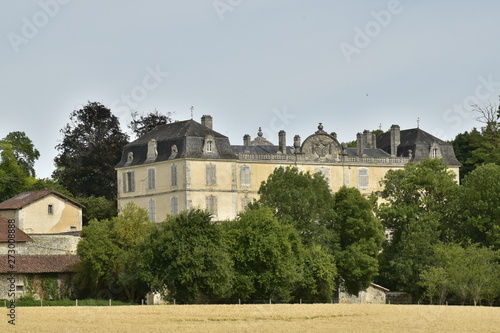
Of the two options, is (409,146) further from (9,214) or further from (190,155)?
(9,214)

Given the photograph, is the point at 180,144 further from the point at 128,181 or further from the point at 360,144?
the point at 360,144

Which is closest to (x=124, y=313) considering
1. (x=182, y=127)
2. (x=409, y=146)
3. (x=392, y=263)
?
(x=392, y=263)

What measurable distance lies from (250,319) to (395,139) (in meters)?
42.8

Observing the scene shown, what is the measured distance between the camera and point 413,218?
7488 centimetres

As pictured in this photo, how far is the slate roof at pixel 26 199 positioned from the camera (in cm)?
7644

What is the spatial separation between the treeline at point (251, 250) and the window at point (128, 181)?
1076cm

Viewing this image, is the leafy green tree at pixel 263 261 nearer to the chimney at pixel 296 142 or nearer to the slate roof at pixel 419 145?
the chimney at pixel 296 142

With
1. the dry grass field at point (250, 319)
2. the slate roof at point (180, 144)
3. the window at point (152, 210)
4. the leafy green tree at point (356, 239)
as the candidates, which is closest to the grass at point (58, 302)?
the dry grass field at point (250, 319)

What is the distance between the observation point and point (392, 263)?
7331 centimetres

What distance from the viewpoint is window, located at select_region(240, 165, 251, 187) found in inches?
3248

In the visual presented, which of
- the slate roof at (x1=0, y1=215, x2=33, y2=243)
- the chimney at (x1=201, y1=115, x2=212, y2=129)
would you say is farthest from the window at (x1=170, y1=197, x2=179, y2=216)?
the slate roof at (x1=0, y1=215, x2=33, y2=243)

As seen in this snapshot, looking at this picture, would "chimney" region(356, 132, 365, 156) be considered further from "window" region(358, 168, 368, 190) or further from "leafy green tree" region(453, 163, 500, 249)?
"leafy green tree" region(453, 163, 500, 249)

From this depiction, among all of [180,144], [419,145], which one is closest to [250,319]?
[180,144]

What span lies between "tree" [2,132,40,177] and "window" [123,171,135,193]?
1107 cm
